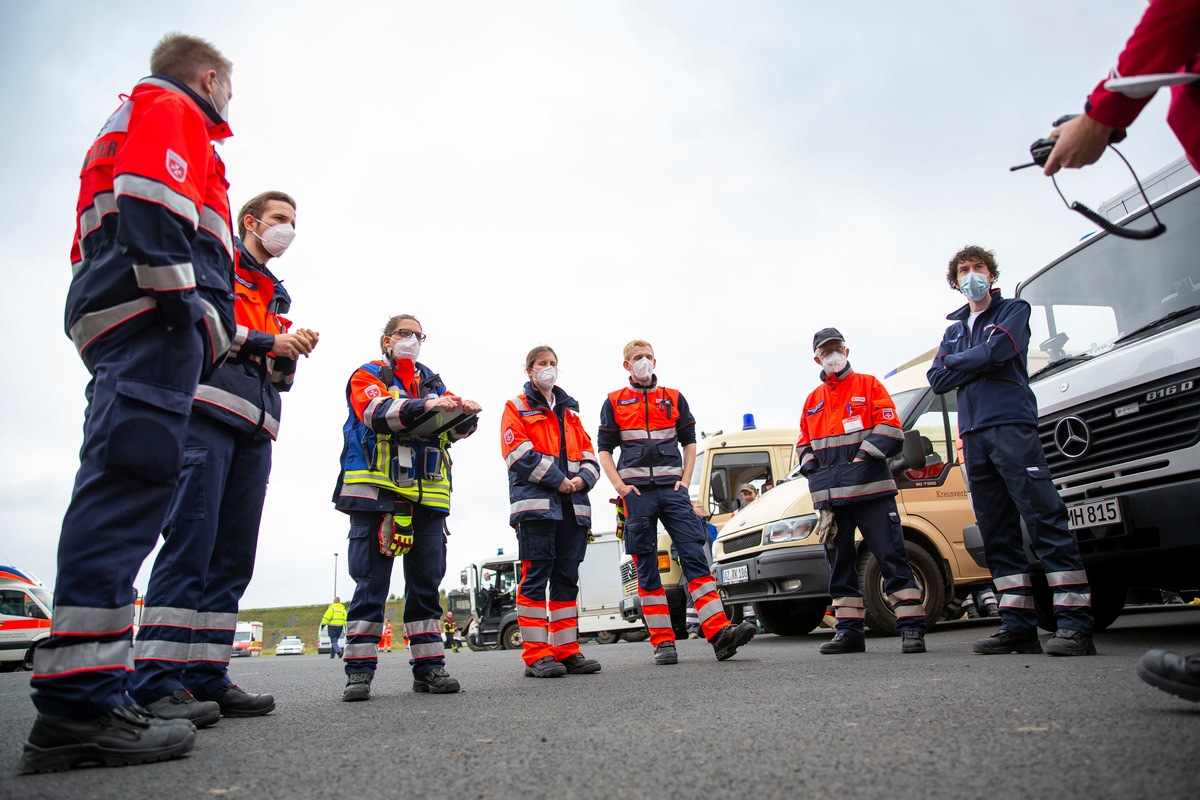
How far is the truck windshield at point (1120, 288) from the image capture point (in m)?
4.54

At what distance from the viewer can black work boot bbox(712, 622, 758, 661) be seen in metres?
5.35

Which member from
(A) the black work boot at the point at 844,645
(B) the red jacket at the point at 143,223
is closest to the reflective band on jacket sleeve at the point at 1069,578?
(A) the black work boot at the point at 844,645

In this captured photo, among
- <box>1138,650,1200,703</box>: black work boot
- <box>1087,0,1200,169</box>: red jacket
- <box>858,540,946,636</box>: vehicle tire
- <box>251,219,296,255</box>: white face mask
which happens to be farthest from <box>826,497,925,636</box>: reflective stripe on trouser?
<box>251,219,296,255</box>: white face mask

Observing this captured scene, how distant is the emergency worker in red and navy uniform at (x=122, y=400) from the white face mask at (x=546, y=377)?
2.92 m

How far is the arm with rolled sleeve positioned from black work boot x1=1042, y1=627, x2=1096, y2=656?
2925 mm

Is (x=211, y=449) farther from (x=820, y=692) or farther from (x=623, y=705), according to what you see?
(x=820, y=692)

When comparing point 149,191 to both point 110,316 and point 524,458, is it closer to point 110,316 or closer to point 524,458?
point 110,316

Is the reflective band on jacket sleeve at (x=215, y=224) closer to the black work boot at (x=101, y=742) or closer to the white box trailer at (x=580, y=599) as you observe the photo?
the black work boot at (x=101, y=742)

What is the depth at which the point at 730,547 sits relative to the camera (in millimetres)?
8297

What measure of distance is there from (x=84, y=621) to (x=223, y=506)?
1.27 metres

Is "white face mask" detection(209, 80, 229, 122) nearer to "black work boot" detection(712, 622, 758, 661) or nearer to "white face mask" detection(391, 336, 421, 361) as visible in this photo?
"white face mask" detection(391, 336, 421, 361)

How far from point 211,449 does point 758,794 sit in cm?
258

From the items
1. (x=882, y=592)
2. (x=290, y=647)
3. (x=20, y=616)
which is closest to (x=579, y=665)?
(x=882, y=592)

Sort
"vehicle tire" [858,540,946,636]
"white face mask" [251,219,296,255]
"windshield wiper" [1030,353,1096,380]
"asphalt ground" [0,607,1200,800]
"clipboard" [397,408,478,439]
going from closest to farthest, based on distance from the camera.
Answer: "asphalt ground" [0,607,1200,800]
"white face mask" [251,219,296,255]
"clipboard" [397,408,478,439]
"windshield wiper" [1030,353,1096,380]
"vehicle tire" [858,540,946,636]
